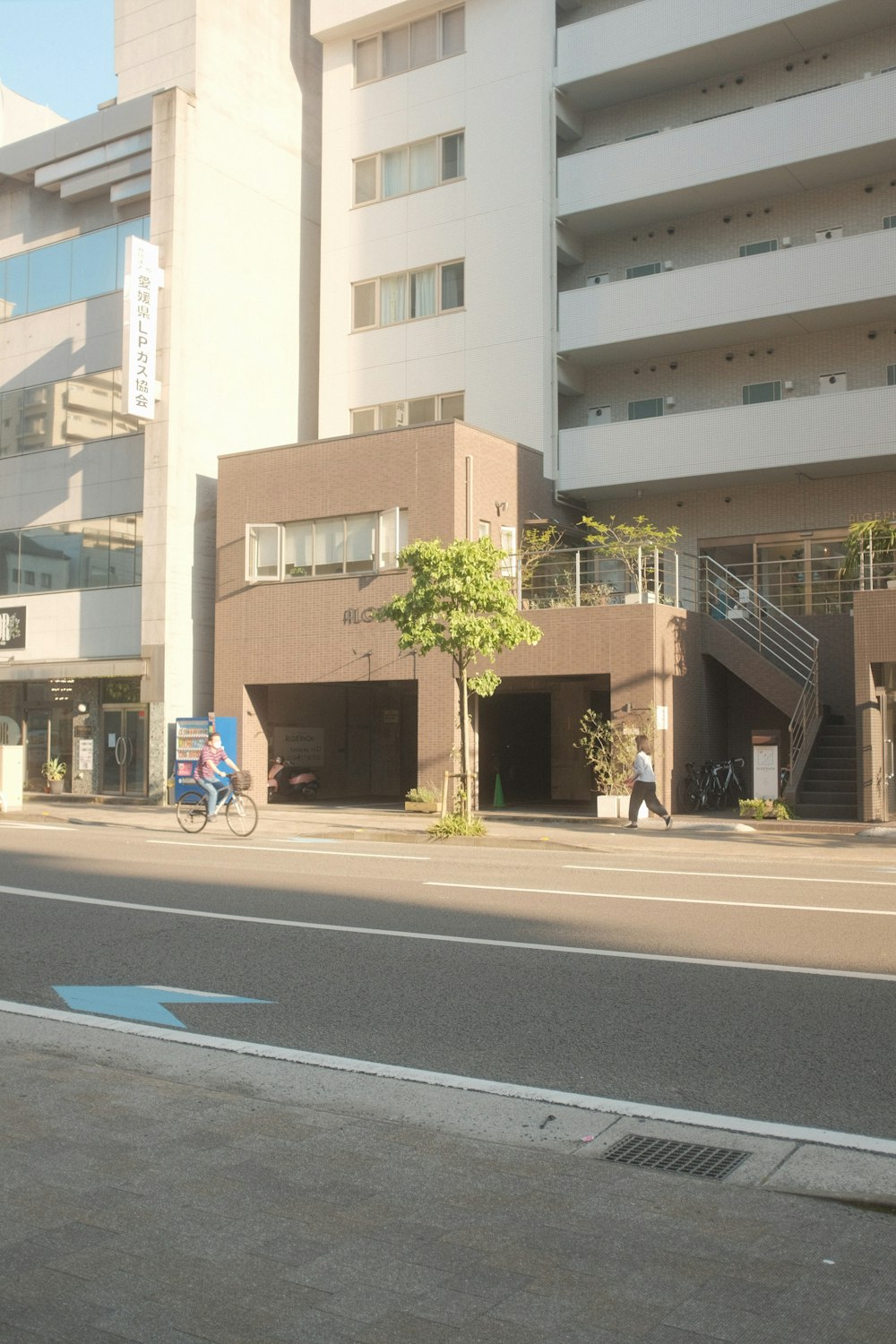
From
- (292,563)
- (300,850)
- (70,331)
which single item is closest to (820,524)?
(292,563)

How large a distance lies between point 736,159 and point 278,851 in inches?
818

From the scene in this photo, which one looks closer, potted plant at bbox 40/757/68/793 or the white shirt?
the white shirt

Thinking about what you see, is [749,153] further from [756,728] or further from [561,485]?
[756,728]

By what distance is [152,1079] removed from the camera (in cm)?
605

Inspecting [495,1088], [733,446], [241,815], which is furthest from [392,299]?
[495,1088]

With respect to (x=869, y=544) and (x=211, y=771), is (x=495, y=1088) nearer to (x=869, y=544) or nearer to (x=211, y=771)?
(x=211, y=771)

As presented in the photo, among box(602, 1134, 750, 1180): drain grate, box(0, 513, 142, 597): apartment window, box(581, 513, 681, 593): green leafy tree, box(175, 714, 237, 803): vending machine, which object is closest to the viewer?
box(602, 1134, 750, 1180): drain grate

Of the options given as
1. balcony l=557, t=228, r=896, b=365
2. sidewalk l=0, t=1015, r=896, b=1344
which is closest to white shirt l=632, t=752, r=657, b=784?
balcony l=557, t=228, r=896, b=365

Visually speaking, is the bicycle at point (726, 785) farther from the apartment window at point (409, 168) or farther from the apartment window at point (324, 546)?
the apartment window at point (409, 168)

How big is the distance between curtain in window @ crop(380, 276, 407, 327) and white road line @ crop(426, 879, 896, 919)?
23774 mm

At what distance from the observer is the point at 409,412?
3375 centimetres

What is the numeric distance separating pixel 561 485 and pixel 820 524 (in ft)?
20.5

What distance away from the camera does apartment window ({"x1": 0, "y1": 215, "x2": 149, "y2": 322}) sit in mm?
33344

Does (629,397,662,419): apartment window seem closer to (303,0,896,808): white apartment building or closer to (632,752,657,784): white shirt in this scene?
(303,0,896,808): white apartment building
